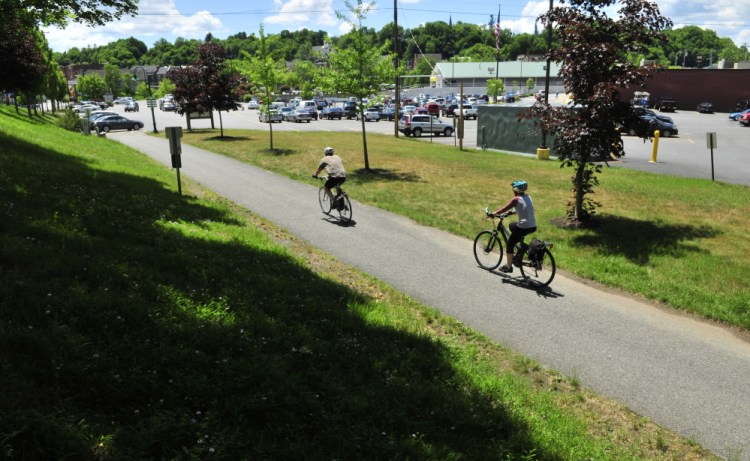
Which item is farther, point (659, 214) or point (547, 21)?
point (659, 214)

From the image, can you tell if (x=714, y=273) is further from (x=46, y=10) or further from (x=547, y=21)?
(x=46, y=10)

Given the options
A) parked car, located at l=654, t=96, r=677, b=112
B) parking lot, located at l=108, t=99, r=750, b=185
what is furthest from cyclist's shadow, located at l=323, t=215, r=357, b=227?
parked car, located at l=654, t=96, r=677, b=112

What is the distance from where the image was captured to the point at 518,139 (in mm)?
30000

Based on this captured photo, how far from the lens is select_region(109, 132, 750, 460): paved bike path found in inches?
222

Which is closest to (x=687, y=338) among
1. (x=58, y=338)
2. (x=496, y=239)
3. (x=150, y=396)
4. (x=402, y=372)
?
(x=496, y=239)

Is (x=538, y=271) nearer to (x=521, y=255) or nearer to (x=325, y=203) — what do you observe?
(x=521, y=255)

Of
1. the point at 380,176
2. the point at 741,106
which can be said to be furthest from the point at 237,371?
the point at 741,106

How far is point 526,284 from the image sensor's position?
30.6 feet

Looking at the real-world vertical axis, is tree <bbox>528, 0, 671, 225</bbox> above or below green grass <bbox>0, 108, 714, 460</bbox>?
above

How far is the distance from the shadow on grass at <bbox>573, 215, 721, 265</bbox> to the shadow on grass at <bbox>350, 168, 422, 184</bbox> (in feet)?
27.8

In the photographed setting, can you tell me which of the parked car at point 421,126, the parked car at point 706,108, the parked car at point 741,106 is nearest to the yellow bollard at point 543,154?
the parked car at point 421,126

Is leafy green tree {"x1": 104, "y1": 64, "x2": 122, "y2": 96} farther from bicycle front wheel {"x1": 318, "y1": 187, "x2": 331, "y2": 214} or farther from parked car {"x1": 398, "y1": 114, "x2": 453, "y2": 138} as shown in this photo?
bicycle front wheel {"x1": 318, "y1": 187, "x2": 331, "y2": 214}

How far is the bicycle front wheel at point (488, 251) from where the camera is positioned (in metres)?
10.0

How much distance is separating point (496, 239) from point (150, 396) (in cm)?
729
